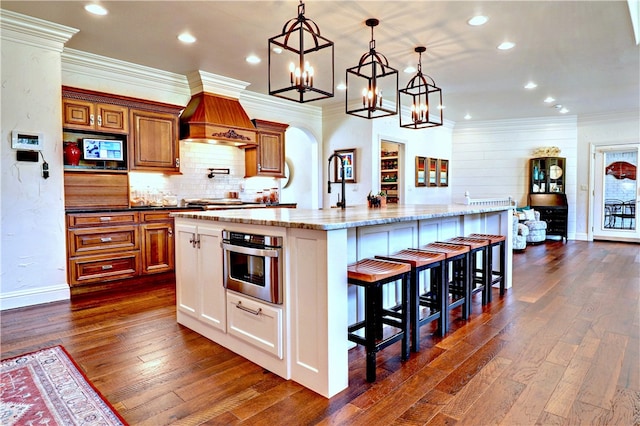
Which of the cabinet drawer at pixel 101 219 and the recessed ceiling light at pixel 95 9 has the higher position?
the recessed ceiling light at pixel 95 9

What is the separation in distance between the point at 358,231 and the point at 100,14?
3081 mm

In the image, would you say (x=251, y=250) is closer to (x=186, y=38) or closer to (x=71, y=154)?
(x=186, y=38)

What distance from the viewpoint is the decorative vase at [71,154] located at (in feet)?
13.9

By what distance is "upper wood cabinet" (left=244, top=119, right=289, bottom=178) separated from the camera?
20.2 feet

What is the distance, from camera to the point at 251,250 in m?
2.33

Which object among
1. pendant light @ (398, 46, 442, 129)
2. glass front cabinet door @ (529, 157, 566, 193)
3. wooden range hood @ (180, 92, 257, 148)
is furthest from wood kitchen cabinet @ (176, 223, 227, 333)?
glass front cabinet door @ (529, 157, 566, 193)

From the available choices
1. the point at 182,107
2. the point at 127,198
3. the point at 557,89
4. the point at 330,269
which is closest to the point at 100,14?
the point at 182,107

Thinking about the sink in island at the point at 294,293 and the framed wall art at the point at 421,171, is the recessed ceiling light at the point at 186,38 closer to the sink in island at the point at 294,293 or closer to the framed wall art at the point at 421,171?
the sink in island at the point at 294,293

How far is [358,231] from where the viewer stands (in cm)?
270

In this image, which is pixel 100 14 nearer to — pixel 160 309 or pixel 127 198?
pixel 127 198

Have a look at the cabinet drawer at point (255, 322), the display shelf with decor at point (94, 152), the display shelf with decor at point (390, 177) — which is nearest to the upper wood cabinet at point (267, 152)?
the display shelf with decor at point (94, 152)

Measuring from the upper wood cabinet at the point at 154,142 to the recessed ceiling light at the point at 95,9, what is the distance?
137cm

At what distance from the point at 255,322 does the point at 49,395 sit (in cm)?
112

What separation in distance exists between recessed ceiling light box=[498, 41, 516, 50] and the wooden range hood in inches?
133
